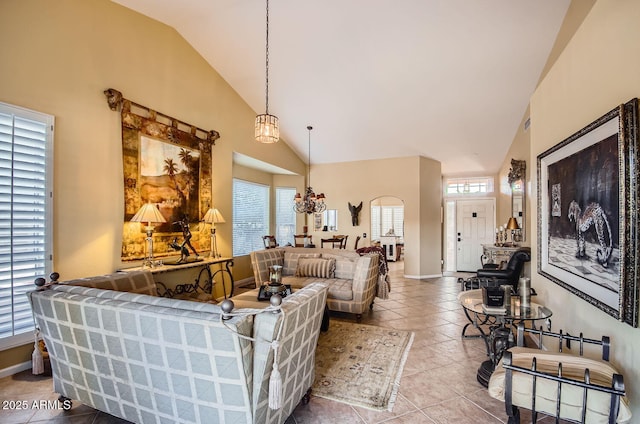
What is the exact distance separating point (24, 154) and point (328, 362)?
3.66 meters

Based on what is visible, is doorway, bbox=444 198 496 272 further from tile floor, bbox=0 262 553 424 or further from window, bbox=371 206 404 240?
tile floor, bbox=0 262 553 424

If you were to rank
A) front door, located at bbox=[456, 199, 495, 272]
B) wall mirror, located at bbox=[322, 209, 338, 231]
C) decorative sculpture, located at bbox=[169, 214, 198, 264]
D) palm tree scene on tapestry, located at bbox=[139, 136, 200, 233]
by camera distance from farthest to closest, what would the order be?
wall mirror, located at bbox=[322, 209, 338, 231]
front door, located at bbox=[456, 199, 495, 272]
decorative sculpture, located at bbox=[169, 214, 198, 264]
palm tree scene on tapestry, located at bbox=[139, 136, 200, 233]

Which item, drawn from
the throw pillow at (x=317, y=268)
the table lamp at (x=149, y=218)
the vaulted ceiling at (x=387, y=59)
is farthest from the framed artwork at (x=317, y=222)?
the table lamp at (x=149, y=218)

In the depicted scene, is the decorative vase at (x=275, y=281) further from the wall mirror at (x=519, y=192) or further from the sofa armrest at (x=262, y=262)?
the wall mirror at (x=519, y=192)

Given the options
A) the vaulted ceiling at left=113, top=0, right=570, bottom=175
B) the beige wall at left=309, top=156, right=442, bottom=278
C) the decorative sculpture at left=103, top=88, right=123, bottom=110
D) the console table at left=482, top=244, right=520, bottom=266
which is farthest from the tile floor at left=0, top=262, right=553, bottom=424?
the vaulted ceiling at left=113, top=0, right=570, bottom=175

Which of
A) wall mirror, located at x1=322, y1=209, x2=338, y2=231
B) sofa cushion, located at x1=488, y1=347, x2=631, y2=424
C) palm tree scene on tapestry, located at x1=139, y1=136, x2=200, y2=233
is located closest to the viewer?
sofa cushion, located at x1=488, y1=347, x2=631, y2=424

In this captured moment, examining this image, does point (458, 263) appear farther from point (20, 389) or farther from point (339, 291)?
point (20, 389)

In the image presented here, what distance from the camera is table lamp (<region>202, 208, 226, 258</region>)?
16.2 feet

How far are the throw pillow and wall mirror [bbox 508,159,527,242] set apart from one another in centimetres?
369

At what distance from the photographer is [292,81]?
5.45 meters

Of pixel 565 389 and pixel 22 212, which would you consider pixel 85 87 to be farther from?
pixel 565 389

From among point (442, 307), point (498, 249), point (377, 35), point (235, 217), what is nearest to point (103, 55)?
point (377, 35)

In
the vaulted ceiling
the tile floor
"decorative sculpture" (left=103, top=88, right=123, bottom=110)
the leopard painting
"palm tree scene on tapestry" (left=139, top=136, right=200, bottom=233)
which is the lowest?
the tile floor

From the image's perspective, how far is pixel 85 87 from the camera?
3.43 m
